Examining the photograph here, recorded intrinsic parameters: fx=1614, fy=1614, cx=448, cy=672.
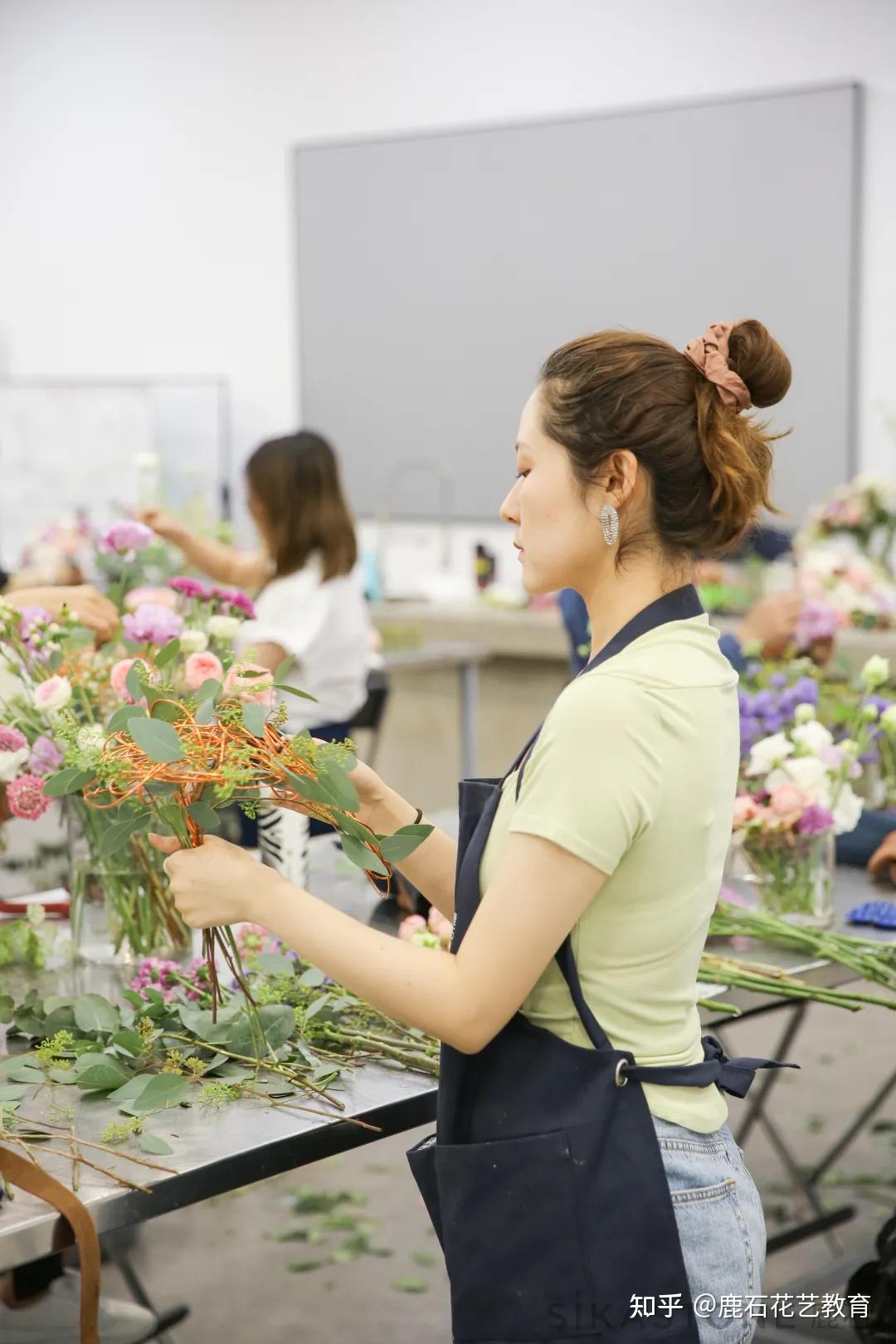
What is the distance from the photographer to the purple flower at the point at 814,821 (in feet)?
7.32

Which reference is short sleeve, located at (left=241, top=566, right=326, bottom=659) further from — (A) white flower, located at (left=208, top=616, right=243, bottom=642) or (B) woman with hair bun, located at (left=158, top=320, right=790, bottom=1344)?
(B) woman with hair bun, located at (left=158, top=320, right=790, bottom=1344)

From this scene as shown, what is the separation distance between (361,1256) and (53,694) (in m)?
1.72

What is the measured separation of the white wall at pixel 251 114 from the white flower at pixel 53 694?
514 cm

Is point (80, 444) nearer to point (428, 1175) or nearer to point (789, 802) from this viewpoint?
point (789, 802)

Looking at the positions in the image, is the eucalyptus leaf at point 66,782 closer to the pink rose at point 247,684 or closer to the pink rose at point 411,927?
the pink rose at point 247,684

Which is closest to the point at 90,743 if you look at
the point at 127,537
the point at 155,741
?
the point at 155,741

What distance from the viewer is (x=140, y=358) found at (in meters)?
8.98

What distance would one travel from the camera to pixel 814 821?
2234 mm

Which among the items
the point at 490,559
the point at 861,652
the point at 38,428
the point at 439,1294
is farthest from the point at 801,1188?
the point at 38,428

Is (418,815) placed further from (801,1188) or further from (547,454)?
(801,1188)

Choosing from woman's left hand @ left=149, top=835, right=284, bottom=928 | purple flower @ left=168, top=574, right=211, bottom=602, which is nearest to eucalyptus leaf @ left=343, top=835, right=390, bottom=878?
woman's left hand @ left=149, top=835, right=284, bottom=928

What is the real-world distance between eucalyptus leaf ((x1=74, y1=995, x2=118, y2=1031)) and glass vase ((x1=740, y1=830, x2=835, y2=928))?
3.14 feet

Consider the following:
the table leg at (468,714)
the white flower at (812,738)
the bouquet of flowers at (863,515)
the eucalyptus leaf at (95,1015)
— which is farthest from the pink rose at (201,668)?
the bouquet of flowers at (863,515)

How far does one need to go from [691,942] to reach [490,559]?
5.18m
